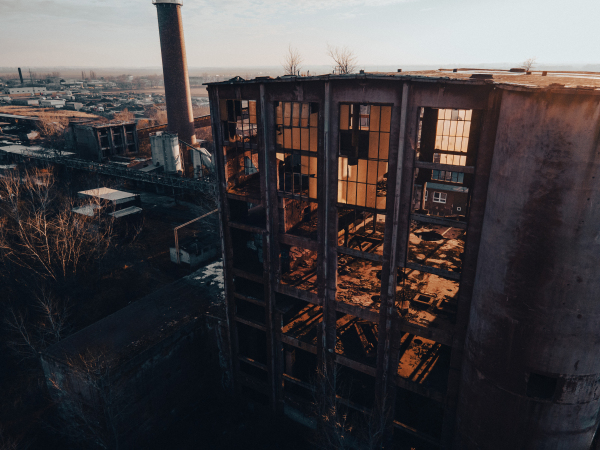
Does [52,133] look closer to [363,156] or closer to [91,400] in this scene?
[91,400]

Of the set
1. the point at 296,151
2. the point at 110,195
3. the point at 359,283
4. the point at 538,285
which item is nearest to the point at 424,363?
the point at 359,283

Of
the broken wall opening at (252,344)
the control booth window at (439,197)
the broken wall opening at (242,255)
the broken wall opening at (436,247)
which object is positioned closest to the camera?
the broken wall opening at (436,247)

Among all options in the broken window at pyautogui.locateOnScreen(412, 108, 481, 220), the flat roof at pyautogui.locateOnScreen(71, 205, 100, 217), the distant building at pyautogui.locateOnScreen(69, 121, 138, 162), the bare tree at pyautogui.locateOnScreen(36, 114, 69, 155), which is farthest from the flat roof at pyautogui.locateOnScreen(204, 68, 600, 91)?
the bare tree at pyautogui.locateOnScreen(36, 114, 69, 155)

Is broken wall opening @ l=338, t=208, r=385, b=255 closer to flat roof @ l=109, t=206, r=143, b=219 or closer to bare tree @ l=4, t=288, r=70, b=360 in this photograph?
bare tree @ l=4, t=288, r=70, b=360

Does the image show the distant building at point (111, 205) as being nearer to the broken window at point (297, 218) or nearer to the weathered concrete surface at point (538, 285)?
the broken window at point (297, 218)

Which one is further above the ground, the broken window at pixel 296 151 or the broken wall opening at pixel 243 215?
the broken window at pixel 296 151

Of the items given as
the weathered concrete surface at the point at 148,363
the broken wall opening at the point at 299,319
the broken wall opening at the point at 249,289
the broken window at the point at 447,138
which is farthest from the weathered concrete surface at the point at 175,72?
the broken wall opening at the point at 299,319

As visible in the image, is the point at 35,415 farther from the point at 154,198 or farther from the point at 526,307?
the point at 154,198
